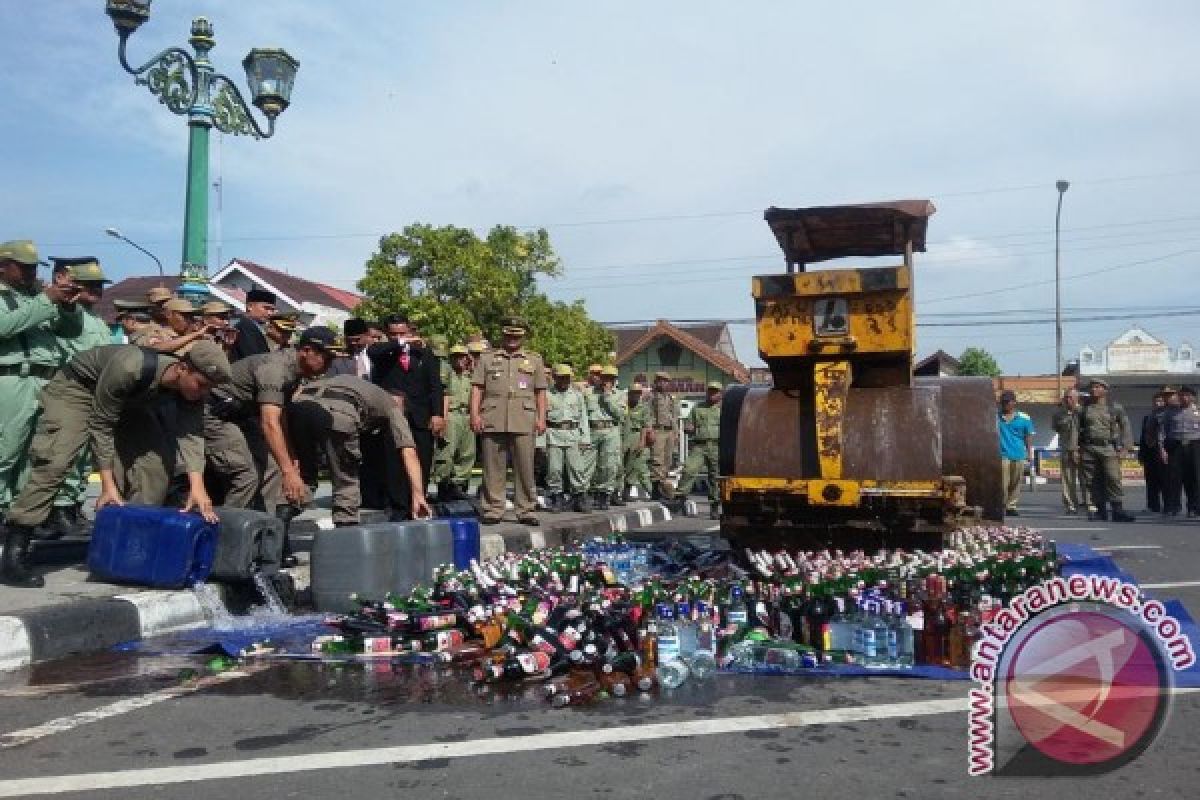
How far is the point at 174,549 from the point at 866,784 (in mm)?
3941

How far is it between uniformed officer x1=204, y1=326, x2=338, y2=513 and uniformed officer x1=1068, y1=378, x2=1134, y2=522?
943cm

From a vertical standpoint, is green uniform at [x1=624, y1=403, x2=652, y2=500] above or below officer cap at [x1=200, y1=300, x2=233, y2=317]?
below

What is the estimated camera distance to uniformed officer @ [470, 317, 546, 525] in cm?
847

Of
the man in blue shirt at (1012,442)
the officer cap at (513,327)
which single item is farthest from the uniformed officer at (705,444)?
the officer cap at (513,327)

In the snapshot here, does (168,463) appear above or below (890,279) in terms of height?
below

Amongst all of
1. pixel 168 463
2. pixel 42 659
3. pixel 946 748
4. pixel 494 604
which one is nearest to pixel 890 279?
pixel 494 604

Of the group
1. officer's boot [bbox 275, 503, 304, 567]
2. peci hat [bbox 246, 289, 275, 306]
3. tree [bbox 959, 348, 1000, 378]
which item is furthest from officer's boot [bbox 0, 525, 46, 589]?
tree [bbox 959, 348, 1000, 378]

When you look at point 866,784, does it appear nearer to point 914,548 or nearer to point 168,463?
point 914,548

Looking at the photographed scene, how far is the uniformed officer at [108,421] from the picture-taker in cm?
523

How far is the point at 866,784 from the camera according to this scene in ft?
9.23

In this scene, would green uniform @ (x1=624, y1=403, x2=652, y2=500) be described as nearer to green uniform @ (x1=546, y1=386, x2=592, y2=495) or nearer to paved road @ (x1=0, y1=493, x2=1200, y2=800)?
green uniform @ (x1=546, y1=386, x2=592, y2=495)

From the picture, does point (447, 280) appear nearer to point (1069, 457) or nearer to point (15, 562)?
point (1069, 457)

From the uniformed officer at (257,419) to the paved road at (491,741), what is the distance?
1852 millimetres

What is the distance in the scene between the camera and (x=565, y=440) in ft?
36.8
